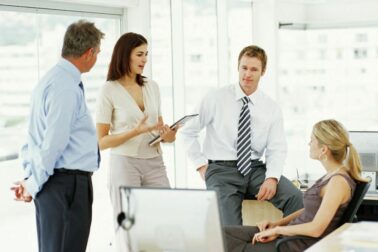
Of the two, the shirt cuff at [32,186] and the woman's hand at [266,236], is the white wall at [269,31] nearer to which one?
the woman's hand at [266,236]

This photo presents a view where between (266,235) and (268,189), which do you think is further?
(268,189)

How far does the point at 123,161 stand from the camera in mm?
4219

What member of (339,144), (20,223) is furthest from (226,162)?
(20,223)

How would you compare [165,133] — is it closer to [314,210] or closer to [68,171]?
[68,171]

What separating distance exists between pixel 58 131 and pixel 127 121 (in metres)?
0.87

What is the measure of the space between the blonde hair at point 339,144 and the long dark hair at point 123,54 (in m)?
1.23

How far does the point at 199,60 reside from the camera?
7703mm

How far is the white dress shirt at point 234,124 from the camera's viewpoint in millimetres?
4691

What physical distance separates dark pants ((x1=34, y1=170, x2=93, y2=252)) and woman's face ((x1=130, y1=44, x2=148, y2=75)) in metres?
0.91

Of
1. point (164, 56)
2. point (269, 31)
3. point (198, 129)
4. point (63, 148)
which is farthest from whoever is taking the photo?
point (269, 31)

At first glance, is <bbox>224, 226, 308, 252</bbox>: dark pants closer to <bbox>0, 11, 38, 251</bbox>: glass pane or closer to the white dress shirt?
the white dress shirt

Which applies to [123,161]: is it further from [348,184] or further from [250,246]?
[348,184]

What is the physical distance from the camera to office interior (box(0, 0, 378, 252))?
5.48 metres

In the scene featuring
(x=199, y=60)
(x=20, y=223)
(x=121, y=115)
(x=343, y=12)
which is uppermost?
(x=343, y=12)
